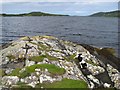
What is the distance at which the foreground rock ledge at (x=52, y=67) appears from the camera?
57.6ft

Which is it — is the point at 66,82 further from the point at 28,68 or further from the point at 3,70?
the point at 3,70

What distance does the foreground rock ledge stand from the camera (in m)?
17.5

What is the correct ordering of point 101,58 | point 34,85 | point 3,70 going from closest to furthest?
point 34,85
point 3,70
point 101,58

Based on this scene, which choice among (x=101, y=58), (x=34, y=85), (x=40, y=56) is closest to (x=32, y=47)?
(x=40, y=56)

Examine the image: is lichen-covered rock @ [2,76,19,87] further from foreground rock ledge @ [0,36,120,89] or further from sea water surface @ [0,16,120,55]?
sea water surface @ [0,16,120,55]

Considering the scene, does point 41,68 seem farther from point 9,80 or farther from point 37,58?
point 9,80

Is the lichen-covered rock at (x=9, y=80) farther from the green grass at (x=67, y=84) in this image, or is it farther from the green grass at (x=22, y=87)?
the green grass at (x=67, y=84)

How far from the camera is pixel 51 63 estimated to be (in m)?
19.0

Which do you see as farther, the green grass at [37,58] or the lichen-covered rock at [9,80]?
the green grass at [37,58]


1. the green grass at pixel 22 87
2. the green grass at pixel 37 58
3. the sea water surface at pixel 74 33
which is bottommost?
the sea water surface at pixel 74 33

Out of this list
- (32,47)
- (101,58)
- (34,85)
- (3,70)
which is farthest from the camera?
(101,58)

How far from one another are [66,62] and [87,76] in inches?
68.7

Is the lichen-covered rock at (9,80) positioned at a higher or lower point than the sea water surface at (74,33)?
higher

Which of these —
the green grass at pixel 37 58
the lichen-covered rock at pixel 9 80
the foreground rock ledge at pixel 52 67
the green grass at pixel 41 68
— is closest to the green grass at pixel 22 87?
the foreground rock ledge at pixel 52 67
